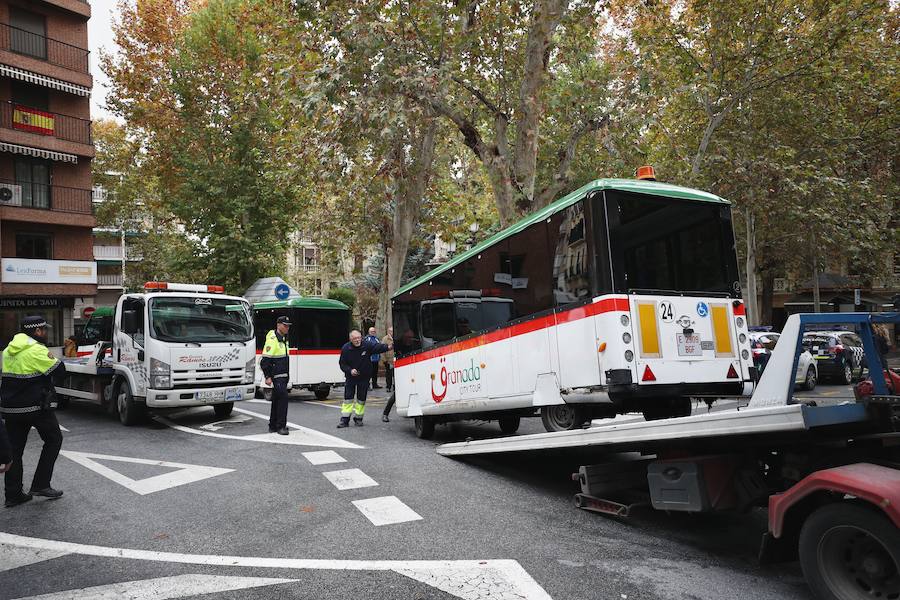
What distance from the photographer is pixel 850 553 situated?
11.6ft

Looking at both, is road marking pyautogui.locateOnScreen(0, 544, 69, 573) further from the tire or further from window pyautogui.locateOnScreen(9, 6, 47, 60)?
window pyautogui.locateOnScreen(9, 6, 47, 60)

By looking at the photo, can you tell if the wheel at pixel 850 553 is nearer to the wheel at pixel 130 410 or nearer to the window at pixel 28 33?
the wheel at pixel 130 410

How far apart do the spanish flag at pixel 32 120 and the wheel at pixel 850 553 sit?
3141 cm

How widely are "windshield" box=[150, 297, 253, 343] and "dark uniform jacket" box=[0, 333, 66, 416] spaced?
4.78 m

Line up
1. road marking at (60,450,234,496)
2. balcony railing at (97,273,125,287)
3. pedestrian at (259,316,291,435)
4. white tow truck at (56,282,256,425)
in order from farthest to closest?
balcony railing at (97,273,125,287) → white tow truck at (56,282,256,425) → pedestrian at (259,316,291,435) → road marking at (60,450,234,496)

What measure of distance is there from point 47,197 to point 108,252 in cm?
2690

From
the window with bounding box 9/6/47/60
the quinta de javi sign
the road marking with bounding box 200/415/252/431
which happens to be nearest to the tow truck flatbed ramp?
the quinta de javi sign

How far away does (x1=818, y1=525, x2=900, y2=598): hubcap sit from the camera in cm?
338

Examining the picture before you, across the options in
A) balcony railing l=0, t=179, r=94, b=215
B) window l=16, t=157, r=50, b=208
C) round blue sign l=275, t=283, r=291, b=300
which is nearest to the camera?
round blue sign l=275, t=283, r=291, b=300

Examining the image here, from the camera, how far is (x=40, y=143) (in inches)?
1078

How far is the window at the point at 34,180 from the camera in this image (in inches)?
1086

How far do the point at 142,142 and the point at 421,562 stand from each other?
32366mm

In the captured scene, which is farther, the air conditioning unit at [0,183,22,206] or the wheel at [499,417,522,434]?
the air conditioning unit at [0,183,22,206]

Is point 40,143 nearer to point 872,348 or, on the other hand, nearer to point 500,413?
point 500,413
